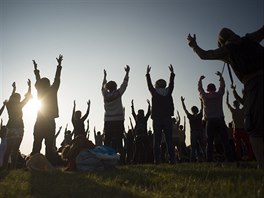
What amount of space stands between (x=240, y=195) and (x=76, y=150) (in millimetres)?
5974

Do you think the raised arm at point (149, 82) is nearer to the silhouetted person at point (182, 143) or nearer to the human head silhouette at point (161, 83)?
the human head silhouette at point (161, 83)

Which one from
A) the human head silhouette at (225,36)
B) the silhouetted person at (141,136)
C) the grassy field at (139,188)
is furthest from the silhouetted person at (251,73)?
the silhouetted person at (141,136)

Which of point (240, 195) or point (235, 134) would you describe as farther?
point (235, 134)

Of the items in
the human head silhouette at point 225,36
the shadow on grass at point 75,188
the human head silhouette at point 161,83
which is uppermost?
the human head silhouette at point 161,83

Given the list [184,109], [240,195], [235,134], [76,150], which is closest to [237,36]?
[240,195]

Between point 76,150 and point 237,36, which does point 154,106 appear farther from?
point 237,36

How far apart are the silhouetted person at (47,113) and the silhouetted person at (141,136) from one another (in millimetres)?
4762

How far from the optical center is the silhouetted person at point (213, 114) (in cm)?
1099

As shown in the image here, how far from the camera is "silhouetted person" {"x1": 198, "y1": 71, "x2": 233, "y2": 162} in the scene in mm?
10992

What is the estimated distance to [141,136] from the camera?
49.8 ft

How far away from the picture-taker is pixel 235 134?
41.8 feet

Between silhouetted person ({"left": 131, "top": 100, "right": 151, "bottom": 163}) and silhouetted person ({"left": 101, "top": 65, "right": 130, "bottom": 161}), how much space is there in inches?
131

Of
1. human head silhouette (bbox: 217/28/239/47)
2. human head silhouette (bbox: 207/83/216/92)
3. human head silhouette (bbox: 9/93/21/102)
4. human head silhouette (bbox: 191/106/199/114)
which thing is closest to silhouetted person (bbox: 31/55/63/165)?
human head silhouette (bbox: 9/93/21/102)

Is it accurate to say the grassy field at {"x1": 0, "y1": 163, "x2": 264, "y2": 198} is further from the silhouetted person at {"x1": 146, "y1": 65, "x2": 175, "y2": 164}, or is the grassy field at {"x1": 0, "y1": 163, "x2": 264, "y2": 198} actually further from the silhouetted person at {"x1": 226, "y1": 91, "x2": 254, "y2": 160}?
the silhouetted person at {"x1": 226, "y1": 91, "x2": 254, "y2": 160}
